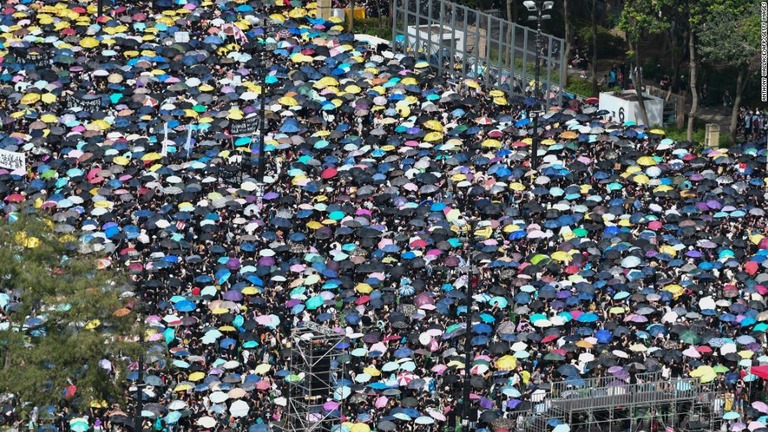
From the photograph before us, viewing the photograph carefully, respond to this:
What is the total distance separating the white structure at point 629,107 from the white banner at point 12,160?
68.9ft

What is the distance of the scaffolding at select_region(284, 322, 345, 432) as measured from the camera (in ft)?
187

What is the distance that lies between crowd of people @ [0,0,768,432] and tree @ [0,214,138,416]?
45.0 inches

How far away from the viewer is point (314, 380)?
58219 mm

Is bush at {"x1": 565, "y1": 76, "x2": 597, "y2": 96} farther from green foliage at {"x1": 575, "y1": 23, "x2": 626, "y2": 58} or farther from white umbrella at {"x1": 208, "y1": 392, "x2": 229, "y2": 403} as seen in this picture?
white umbrella at {"x1": 208, "y1": 392, "x2": 229, "y2": 403}

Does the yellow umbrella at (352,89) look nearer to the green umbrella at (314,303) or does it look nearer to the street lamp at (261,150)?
the street lamp at (261,150)

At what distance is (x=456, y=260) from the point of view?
6488 cm

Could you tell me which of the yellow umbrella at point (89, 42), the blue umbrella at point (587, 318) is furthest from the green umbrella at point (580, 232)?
the yellow umbrella at point (89, 42)

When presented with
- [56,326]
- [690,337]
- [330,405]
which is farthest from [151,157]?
[690,337]

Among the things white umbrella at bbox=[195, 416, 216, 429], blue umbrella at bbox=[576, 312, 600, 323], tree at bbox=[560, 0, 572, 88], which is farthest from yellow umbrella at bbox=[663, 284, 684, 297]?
tree at bbox=[560, 0, 572, 88]

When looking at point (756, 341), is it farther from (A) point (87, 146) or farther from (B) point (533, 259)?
(A) point (87, 146)

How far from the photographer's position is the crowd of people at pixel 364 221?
58938 millimetres

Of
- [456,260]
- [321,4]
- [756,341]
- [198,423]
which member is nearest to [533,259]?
[456,260]

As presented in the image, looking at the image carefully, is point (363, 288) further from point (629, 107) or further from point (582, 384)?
point (629, 107)

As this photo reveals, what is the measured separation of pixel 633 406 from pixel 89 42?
30.2 m
